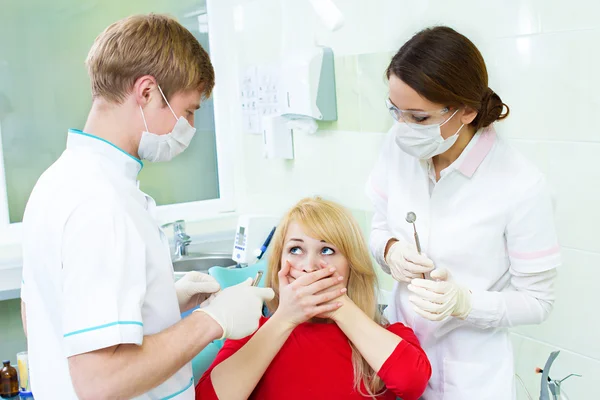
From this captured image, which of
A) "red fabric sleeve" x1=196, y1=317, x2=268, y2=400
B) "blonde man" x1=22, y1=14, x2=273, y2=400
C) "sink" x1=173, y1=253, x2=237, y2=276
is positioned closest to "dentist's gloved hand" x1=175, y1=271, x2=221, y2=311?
"red fabric sleeve" x1=196, y1=317, x2=268, y2=400

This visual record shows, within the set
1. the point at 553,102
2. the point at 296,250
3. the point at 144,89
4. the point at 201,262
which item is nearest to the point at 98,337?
the point at 144,89

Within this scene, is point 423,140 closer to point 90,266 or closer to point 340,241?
point 340,241

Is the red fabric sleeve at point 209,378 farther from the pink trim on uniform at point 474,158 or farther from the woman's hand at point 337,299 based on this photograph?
the pink trim on uniform at point 474,158

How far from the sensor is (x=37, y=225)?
1.23m

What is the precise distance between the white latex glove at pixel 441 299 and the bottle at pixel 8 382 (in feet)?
5.40

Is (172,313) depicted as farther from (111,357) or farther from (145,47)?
(145,47)

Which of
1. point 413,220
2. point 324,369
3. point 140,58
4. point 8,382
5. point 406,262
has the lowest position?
point 8,382

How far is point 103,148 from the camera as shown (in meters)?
1.31

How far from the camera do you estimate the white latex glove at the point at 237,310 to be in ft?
4.56

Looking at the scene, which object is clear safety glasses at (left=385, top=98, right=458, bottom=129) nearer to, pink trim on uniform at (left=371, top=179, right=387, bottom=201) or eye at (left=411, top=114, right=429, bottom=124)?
eye at (left=411, top=114, right=429, bottom=124)

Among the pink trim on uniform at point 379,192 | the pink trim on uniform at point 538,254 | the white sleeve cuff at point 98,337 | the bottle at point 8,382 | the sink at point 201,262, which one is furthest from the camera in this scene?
the sink at point 201,262

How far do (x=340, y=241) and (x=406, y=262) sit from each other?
20 cm

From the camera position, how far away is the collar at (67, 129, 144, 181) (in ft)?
4.31

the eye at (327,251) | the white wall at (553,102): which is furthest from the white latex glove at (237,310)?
the white wall at (553,102)
